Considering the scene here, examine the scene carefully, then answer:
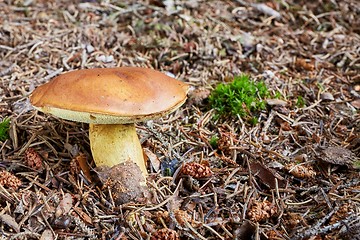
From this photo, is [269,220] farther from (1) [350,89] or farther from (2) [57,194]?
(1) [350,89]

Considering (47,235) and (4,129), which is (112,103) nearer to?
(47,235)

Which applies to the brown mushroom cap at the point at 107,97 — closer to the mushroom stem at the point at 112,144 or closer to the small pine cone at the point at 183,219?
the mushroom stem at the point at 112,144

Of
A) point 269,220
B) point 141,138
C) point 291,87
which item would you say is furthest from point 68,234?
point 291,87

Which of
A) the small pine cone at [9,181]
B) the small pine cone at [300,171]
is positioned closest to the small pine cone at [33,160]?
the small pine cone at [9,181]

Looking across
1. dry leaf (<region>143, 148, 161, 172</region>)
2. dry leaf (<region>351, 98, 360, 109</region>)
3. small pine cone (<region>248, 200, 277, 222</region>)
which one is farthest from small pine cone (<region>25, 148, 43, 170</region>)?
dry leaf (<region>351, 98, 360, 109</region>)

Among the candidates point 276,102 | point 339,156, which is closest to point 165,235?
point 339,156
